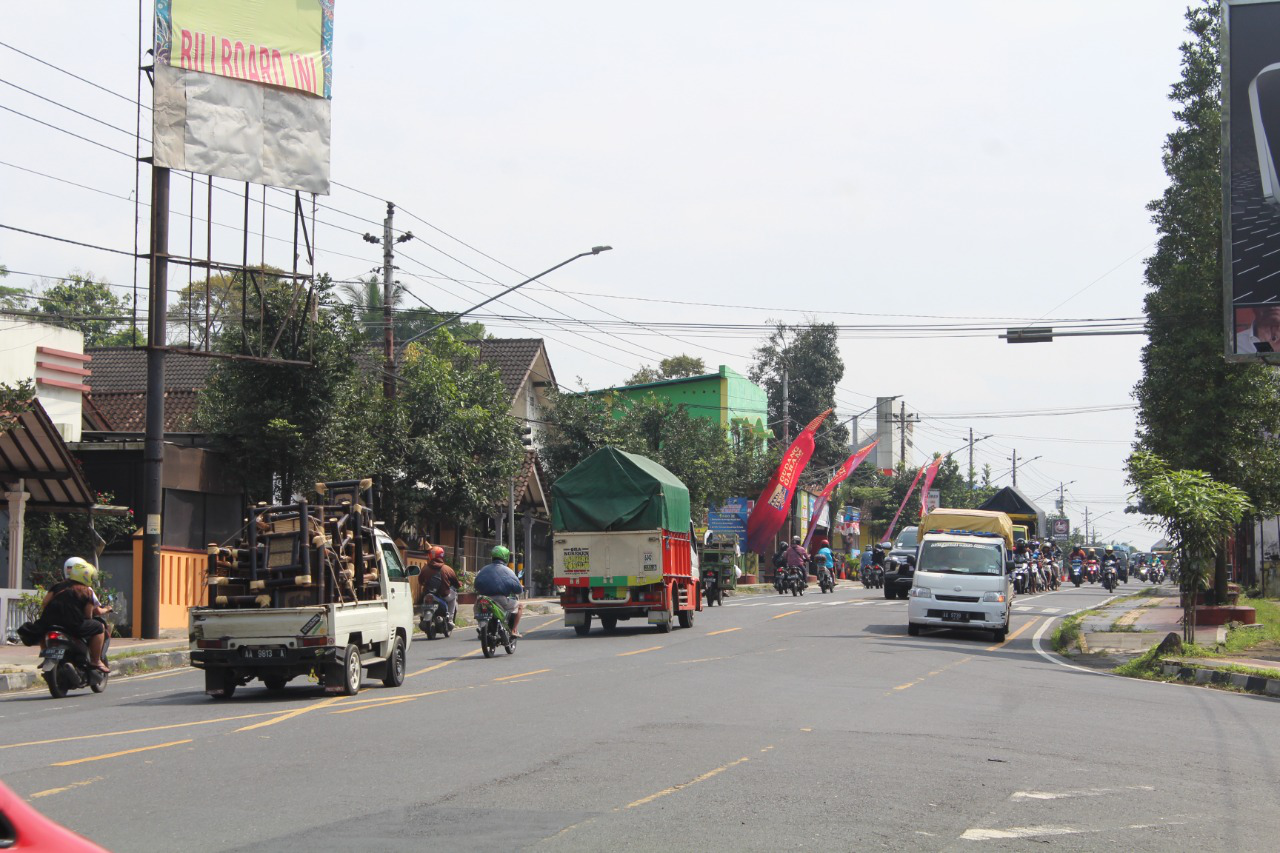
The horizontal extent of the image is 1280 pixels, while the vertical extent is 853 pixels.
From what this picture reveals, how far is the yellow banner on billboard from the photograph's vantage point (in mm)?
24141

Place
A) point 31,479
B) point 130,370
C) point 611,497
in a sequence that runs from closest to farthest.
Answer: point 31,479 < point 611,497 < point 130,370

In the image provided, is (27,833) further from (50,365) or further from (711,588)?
(711,588)

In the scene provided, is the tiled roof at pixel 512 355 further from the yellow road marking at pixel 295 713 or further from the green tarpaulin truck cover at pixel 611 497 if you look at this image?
the yellow road marking at pixel 295 713

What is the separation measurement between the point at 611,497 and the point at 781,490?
29.3 meters

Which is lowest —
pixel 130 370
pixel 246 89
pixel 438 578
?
A: pixel 438 578

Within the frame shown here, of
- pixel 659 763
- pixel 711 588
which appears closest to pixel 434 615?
pixel 711 588

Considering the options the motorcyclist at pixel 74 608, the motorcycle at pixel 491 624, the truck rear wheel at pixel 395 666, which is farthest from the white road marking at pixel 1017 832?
the motorcycle at pixel 491 624

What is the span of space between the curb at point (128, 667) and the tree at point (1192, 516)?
15530 millimetres

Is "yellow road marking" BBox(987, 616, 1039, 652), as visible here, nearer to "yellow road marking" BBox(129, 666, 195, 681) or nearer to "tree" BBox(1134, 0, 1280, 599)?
"tree" BBox(1134, 0, 1280, 599)

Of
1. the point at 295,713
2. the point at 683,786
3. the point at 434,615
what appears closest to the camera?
the point at 683,786

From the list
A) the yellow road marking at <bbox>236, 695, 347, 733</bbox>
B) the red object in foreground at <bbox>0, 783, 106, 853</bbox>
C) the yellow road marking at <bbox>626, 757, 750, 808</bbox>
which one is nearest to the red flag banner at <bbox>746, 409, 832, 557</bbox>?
the yellow road marking at <bbox>236, 695, 347, 733</bbox>

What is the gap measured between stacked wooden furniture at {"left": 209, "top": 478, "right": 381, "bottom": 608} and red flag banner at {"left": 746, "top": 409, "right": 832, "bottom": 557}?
39.0 meters

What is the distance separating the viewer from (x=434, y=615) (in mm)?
25797

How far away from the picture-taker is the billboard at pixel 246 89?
24062 mm
